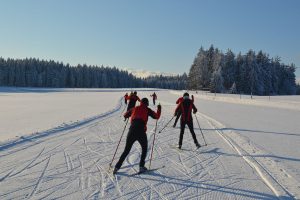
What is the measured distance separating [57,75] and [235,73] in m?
65.9

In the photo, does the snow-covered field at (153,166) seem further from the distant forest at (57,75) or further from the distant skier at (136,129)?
the distant forest at (57,75)

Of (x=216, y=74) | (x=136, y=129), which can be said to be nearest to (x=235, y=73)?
(x=216, y=74)

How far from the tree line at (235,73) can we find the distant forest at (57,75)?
53.8 meters

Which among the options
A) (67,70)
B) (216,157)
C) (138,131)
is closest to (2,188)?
(138,131)

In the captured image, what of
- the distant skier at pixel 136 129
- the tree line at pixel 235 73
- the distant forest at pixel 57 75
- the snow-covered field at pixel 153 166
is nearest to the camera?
the snow-covered field at pixel 153 166

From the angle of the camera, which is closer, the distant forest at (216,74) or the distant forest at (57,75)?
the distant forest at (216,74)

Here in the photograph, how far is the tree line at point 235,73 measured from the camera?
8000cm

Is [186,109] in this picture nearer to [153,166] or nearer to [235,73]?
[153,166]

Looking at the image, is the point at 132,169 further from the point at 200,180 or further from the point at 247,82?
the point at 247,82

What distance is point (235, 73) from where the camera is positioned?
271 ft

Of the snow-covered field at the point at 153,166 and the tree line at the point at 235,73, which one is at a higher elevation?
the tree line at the point at 235,73

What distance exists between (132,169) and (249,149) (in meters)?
4.68

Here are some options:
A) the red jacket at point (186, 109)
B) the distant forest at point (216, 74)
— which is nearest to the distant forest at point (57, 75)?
the distant forest at point (216, 74)

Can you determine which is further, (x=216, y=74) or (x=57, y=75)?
(x=57, y=75)
